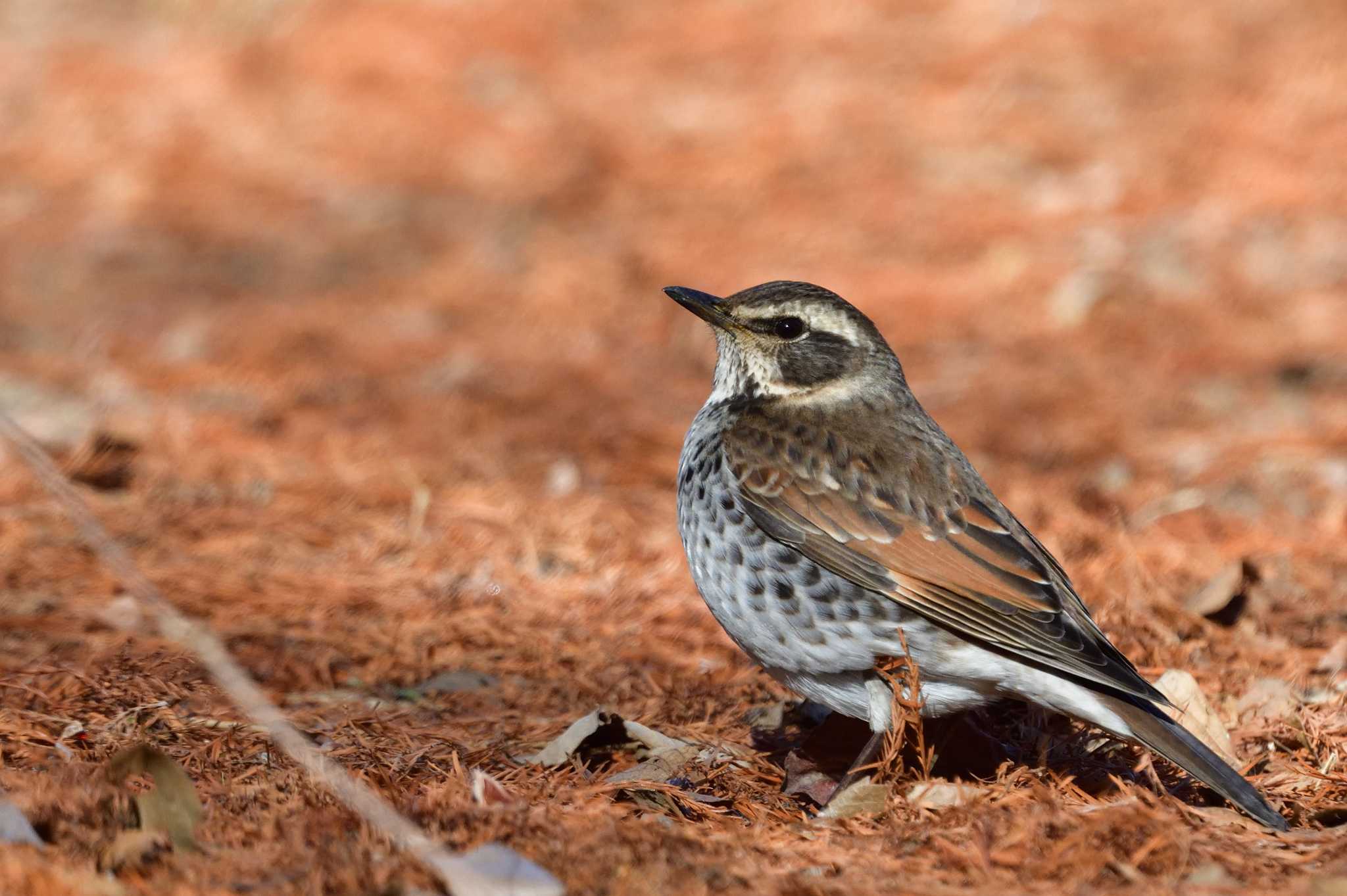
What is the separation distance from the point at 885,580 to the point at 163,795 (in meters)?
2.05

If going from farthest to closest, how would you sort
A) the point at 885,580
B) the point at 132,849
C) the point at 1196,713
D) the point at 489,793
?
the point at 1196,713 < the point at 885,580 < the point at 489,793 < the point at 132,849

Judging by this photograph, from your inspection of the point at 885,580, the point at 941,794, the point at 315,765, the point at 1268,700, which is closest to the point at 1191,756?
the point at 941,794

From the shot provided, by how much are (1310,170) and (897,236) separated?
3254 millimetres

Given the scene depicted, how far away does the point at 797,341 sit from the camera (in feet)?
16.7

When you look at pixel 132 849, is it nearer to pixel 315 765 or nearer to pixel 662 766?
pixel 315 765

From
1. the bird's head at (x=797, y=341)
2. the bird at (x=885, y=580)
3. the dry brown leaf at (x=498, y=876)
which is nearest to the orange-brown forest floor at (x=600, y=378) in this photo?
the dry brown leaf at (x=498, y=876)

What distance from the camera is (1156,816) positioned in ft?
11.6

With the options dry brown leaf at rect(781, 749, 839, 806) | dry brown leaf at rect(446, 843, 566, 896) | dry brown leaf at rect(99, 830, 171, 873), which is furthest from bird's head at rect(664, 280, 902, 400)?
dry brown leaf at rect(99, 830, 171, 873)

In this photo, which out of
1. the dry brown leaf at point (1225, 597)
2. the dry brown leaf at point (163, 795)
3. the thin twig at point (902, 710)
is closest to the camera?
the dry brown leaf at point (163, 795)

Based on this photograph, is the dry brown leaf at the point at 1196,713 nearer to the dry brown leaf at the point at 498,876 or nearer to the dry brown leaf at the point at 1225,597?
the dry brown leaf at the point at 1225,597

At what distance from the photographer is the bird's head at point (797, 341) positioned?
507 centimetres

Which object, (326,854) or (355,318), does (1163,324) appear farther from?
(326,854)

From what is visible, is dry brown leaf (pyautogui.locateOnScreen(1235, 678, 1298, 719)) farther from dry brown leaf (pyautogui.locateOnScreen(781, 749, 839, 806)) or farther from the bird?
dry brown leaf (pyautogui.locateOnScreen(781, 749, 839, 806))

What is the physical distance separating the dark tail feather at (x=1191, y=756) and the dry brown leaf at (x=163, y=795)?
2397mm
